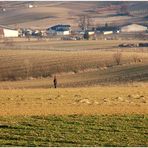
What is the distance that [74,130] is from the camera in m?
16.2

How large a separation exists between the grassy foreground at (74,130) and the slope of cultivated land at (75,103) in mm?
1645

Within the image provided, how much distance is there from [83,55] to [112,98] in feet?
143

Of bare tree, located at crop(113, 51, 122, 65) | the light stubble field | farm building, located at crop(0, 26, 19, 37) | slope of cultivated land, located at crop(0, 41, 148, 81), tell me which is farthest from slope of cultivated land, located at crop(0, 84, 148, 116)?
farm building, located at crop(0, 26, 19, 37)

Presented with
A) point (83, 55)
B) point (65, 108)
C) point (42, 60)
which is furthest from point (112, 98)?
point (83, 55)

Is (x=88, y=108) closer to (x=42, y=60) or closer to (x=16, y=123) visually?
(x=16, y=123)

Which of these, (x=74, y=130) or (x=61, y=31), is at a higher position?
(x=74, y=130)

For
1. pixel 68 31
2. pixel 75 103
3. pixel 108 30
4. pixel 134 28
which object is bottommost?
pixel 134 28

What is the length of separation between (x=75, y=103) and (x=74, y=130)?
7589 mm

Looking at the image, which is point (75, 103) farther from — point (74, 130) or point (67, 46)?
point (67, 46)

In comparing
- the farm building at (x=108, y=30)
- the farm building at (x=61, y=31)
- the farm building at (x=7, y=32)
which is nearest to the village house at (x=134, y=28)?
the farm building at (x=108, y=30)

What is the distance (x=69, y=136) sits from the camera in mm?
15156

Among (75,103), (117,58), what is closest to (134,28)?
(117,58)

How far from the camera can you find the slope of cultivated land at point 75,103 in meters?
20.8

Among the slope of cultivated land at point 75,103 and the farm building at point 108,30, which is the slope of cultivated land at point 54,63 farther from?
the farm building at point 108,30
